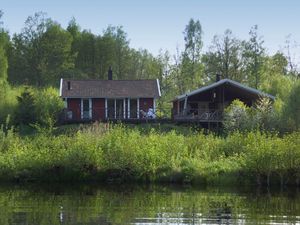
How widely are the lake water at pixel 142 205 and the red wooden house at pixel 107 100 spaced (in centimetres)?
2534

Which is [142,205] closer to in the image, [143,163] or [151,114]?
[143,163]

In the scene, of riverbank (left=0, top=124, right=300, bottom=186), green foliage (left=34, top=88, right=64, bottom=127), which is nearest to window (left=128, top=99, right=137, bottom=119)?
green foliage (left=34, top=88, right=64, bottom=127)

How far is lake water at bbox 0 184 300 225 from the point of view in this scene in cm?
1709

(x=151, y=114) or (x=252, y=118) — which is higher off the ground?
(x=151, y=114)

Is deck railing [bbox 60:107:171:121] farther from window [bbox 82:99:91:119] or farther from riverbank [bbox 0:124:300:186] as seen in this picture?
riverbank [bbox 0:124:300:186]

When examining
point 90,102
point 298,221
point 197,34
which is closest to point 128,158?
point 298,221

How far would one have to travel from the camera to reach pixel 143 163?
2689 centimetres

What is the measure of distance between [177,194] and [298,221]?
6.92 meters

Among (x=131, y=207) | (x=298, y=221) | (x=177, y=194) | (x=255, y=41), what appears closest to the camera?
(x=298, y=221)

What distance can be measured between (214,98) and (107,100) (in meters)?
9.66

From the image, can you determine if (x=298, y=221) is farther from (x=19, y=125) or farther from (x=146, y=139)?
(x=19, y=125)

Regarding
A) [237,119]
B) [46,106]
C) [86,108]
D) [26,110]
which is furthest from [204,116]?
[26,110]

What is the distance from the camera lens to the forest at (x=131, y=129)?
2681cm

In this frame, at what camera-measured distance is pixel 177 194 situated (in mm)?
23203
